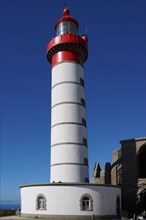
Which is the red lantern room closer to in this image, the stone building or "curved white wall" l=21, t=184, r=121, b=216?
the stone building

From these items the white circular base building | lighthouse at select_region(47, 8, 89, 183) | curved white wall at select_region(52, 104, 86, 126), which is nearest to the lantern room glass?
lighthouse at select_region(47, 8, 89, 183)

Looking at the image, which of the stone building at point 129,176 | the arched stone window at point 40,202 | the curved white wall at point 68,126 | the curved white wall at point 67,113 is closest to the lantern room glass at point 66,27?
the curved white wall at point 68,126

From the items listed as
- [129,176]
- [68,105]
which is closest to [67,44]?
[68,105]

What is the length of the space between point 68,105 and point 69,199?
29.1 ft

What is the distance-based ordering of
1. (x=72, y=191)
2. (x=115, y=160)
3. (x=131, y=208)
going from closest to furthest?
(x=72, y=191)
(x=131, y=208)
(x=115, y=160)

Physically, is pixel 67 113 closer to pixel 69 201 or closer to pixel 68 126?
pixel 68 126

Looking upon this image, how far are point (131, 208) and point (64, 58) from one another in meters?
16.4

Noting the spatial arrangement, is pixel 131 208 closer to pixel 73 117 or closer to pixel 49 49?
pixel 73 117

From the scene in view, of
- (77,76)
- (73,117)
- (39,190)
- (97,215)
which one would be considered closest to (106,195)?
(97,215)

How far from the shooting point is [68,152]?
26.9 metres

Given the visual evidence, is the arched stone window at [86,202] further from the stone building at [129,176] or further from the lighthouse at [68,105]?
the stone building at [129,176]

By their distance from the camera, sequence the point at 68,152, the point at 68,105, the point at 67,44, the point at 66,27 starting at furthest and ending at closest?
1. the point at 66,27
2. the point at 67,44
3. the point at 68,105
4. the point at 68,152

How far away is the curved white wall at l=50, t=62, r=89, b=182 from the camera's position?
26.7m

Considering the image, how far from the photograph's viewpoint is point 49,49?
30.4 metres
